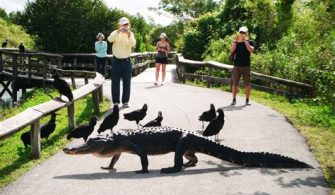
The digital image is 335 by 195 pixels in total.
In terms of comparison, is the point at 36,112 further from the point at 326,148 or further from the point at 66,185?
the point at 326,148

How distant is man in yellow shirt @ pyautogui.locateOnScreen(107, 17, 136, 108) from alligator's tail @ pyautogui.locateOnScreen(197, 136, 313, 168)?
567 cm

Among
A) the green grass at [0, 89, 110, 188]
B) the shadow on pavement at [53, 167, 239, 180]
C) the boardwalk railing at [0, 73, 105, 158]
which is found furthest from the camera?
the green grass at [0, 89, 110, 188]

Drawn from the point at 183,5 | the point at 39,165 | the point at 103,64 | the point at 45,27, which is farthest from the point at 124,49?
the point at 183,5

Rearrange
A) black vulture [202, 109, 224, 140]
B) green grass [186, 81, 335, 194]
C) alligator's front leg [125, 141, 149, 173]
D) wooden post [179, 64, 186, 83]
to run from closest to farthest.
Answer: alligator's front leg [125, 141, 149, 173], green grass [186, 81, 335, 194], black vulture [202, 109, 224, 140], wooden post [179, 64, 186, 83]

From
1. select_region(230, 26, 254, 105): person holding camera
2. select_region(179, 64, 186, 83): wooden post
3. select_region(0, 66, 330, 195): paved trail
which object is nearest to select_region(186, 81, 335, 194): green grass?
select_region(0, 66, 330, 195): paved trail

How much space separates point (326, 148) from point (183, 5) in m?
50.6

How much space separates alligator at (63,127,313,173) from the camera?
667 cm

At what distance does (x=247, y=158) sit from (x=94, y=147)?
2.19 metres

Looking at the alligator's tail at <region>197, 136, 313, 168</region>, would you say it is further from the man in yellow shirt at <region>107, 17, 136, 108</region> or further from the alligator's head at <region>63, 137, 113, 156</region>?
the man in yellow shirt at <region>107, 17, 136, 108</region>

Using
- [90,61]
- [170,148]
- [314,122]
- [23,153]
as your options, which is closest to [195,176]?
[170,148]

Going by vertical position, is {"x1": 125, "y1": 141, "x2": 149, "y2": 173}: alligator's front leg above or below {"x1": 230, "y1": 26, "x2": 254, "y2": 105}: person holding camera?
below

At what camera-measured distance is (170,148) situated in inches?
271

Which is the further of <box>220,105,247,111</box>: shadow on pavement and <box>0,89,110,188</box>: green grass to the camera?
<box>220,105,247,111</box>: shadow on pavement

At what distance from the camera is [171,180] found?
252 inches
